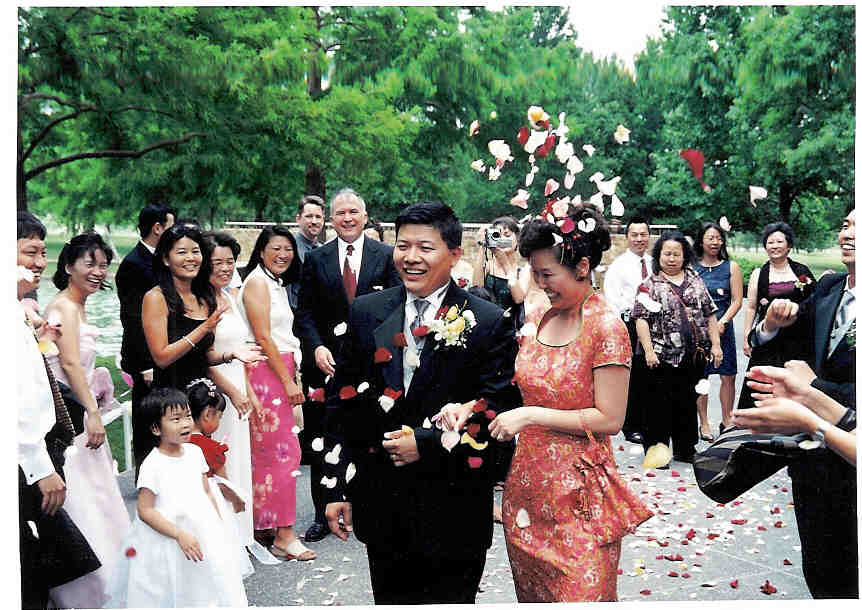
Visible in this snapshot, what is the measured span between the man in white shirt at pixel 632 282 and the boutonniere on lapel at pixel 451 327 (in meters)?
3.92

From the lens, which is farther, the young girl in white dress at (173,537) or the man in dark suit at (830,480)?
the young girl in white dress at (173,537)

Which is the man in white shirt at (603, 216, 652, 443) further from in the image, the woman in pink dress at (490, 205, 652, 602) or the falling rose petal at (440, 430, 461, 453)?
the falling rose petal at (440, 430, 461, 453)

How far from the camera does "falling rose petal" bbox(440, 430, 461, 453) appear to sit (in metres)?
2.72

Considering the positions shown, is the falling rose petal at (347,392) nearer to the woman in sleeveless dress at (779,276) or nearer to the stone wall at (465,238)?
the woman in sleeveless dress at (779,276)

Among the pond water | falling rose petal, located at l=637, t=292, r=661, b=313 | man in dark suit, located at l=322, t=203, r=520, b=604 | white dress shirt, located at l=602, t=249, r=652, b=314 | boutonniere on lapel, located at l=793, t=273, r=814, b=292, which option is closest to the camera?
man in dark suit, located at l=322, t=203, r=520, b=604

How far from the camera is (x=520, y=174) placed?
27297 mm

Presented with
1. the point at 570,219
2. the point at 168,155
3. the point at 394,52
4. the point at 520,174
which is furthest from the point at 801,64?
the point at 520,174

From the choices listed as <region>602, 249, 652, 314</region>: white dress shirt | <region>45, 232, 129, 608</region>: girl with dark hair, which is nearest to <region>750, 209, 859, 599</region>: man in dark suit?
<region>45, 232, 129, 608</region>: girl with dark hair

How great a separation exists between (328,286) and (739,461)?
259 cm

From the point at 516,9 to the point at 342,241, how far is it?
38.3ft

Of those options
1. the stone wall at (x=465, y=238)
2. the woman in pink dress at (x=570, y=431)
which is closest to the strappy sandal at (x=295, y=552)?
the woman in pink dress at (x=570, y=431)

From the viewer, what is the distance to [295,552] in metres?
4.52

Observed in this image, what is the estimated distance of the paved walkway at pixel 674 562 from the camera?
406 cm

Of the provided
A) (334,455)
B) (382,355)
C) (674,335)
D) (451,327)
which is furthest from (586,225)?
(674,335)
